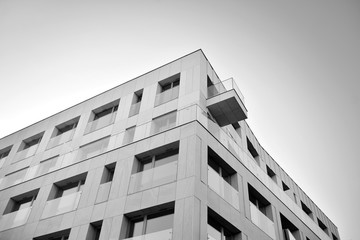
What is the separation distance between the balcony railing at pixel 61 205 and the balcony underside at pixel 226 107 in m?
8.67

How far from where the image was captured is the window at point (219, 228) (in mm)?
12578

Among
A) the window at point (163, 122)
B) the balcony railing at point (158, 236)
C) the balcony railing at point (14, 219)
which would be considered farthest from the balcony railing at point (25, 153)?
the balcony railing at point (158, 236)

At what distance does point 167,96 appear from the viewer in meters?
18.4

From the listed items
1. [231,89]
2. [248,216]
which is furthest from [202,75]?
[248,216]

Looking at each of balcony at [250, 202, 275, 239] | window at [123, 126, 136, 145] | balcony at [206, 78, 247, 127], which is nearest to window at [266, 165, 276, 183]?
balcony at [250, 202, 275, 239]

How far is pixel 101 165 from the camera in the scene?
16312 mm

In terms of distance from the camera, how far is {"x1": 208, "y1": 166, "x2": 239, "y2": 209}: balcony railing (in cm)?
1345

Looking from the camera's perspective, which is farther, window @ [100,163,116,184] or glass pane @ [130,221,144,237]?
window @ [100,163,116,184]

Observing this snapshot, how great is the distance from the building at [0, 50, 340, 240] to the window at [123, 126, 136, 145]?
57mm

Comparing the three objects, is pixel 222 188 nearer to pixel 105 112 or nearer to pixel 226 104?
pixel 226 104

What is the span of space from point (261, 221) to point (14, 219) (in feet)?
45.8

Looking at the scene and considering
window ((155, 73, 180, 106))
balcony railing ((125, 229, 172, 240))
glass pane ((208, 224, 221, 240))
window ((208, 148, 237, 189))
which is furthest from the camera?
window ((155, 73, 180, 106))

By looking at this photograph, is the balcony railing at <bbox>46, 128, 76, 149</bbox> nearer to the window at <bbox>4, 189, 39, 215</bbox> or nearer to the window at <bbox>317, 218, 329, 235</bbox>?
the window at <bbox>4, 189, 39, 215</bbox>

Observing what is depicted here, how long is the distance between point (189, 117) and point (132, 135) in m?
4.10
